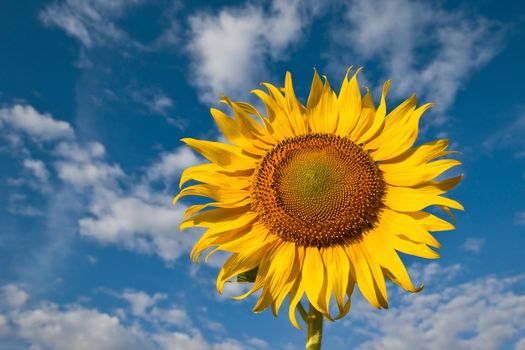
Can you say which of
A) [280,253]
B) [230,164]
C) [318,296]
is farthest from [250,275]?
[230,164]

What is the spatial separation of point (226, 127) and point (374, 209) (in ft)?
7.31

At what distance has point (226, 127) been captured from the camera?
7.00 meters

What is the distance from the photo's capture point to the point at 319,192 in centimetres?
633

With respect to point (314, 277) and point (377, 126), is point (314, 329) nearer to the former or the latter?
point (314, 277)

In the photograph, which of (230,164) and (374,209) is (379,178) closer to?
(374,209)

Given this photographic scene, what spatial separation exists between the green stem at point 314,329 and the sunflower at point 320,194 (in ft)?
0.52

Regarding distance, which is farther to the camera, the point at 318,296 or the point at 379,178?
the point at 379,178

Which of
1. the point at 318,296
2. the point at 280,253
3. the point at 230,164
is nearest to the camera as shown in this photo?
the point at 318,296

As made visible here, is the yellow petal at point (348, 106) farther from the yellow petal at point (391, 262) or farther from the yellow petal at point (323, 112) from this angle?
the yellow petal at point (391, 262)

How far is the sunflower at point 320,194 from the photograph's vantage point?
6184 mm

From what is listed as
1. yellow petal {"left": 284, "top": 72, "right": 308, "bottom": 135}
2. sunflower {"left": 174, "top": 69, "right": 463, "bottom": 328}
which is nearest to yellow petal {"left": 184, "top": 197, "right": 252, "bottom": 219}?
sunflower {"left": 174, "top": 69, "right": 463, "bottom": 328}

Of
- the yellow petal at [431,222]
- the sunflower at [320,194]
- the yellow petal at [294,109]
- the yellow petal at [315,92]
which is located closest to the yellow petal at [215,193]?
the sunflower at [320,194]

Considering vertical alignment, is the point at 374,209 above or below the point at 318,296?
above

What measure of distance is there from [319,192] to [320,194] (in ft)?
0.09
